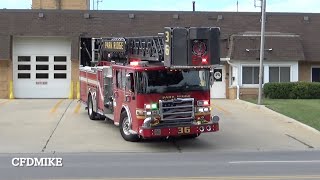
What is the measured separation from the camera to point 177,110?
1367 centimetres

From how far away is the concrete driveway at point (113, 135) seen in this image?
14.0m

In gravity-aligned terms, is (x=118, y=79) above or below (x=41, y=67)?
below

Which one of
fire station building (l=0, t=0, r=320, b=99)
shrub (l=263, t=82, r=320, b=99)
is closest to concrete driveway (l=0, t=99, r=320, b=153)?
shrub (l=263, t=82, r=320, b=99)

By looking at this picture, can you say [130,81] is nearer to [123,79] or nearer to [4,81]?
[123,79]

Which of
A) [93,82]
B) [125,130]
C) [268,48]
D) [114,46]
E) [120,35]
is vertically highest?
[120,35]

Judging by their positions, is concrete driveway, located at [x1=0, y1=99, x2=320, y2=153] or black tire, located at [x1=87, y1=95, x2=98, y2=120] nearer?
concrete driveway, located at [x1=0, y1=99, x2=320, y2=153]

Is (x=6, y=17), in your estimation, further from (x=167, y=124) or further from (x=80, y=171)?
→ (x=80, y=171)

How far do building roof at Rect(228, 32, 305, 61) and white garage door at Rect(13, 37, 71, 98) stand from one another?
952 centimetres

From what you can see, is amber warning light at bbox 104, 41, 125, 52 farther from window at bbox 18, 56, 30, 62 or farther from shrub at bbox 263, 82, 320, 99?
shrub at bbox 263, 82, 320, 99

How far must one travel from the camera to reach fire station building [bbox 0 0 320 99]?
2961 centimetres

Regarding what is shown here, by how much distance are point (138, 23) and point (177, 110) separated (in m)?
17.7

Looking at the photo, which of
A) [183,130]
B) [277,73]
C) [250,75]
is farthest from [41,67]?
[183,130]

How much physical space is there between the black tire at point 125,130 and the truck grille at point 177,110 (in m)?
1.42

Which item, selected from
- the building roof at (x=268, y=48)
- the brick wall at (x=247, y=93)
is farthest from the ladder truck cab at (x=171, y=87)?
the brick wall at (x=247, y=93)
